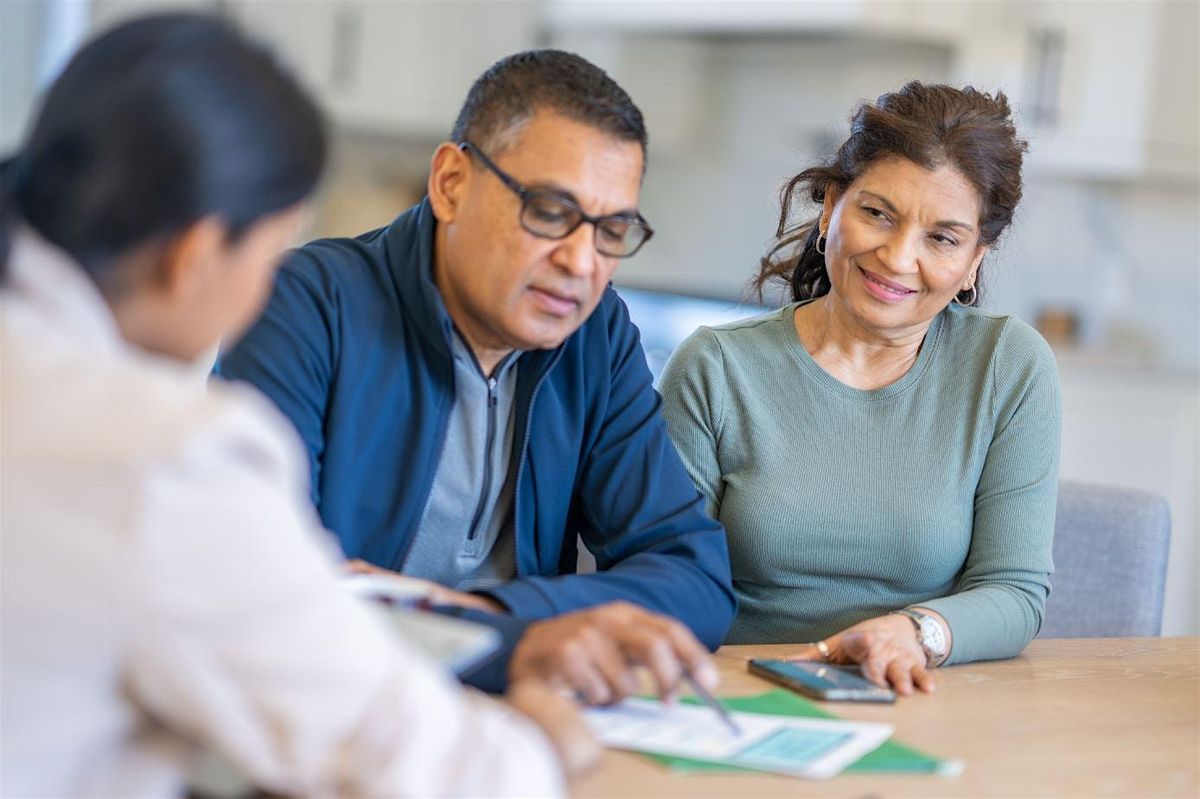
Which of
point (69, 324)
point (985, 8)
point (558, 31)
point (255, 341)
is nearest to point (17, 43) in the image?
point (558, 31)

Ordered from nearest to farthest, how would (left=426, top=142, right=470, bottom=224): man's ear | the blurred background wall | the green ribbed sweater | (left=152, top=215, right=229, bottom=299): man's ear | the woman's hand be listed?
(left=152, top=215, right=229, bottom=299): man's ear
the woman's hand
(left=426, top=142, right=470, bottom=224): man's ear
the green ribbed sweater
the blurred background wall

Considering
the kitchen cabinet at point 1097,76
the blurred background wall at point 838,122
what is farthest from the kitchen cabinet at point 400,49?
the kitchen cabinet at point 1097,76

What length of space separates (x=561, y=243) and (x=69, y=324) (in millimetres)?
706

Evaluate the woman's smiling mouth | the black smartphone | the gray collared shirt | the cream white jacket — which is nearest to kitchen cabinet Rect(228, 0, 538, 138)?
the woman's smiling mouth

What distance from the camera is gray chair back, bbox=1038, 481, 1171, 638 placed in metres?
2.21

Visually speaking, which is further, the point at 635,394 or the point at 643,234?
the point at 635,394

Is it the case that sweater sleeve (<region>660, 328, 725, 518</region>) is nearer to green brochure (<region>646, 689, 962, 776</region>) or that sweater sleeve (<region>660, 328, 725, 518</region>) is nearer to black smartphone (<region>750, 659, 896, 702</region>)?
black smartphone (<region>750, 659, 896, 702</region>)

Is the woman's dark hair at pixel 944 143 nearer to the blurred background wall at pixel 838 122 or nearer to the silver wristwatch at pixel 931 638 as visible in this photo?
the silver wristwatch at pixel 931 638

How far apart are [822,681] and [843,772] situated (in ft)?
0.84

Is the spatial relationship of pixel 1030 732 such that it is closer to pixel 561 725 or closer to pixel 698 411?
pixel 561 725

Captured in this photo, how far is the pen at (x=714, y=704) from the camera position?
1268 millimetres

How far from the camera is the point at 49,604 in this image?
858 mm

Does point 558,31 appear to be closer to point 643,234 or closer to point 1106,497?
point 1106,497

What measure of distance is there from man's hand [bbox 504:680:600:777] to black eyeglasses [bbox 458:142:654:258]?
0.55m
